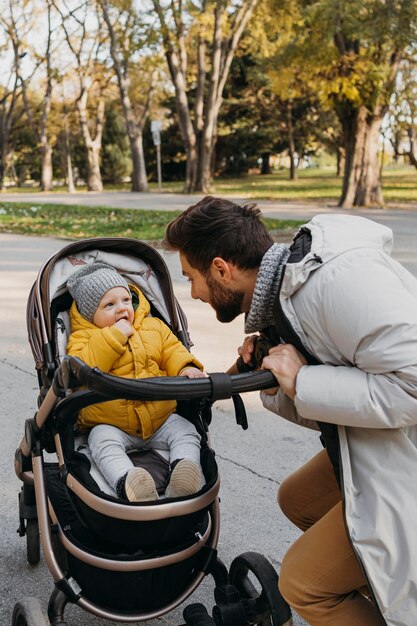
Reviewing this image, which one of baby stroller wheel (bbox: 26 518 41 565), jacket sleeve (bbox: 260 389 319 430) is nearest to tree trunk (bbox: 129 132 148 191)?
baby stroller wheel (bbox: 26 518 41 565)

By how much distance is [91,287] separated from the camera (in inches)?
112

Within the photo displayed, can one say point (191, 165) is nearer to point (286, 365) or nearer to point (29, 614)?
point (29, 614)

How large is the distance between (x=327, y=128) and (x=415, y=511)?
37743 mm

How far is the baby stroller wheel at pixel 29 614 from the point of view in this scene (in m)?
2.23

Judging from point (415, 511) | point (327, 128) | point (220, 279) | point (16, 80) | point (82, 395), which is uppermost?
point (16, 80)

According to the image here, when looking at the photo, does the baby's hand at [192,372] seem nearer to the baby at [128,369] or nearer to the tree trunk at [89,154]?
the baby at [128,369]

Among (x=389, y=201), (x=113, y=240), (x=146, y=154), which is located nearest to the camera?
(x=113, y=240)

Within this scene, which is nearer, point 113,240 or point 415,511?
point 415,511

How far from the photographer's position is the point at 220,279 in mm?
2055

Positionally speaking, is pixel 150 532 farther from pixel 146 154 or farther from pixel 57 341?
pixel 146 154

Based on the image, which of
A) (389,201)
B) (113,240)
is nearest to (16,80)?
(389,201)

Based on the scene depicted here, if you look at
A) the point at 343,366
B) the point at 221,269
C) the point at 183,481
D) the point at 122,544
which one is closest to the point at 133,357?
the point at 183,481

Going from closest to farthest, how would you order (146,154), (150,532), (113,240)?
(150,532)
(113,240)
(146,154)

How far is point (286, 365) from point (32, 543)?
62.4 inches
